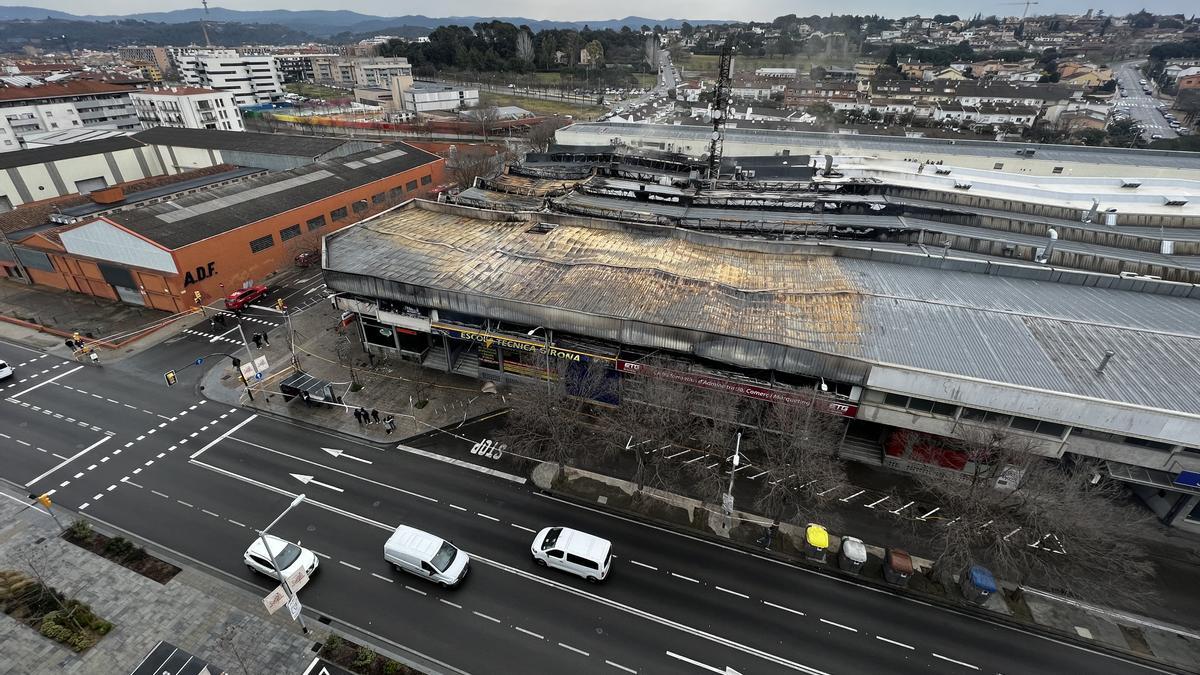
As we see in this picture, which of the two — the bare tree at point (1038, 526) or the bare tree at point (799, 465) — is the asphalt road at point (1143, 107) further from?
the bare tree at point (799, 465)

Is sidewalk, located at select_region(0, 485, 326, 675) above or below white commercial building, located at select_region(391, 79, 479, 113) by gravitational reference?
below

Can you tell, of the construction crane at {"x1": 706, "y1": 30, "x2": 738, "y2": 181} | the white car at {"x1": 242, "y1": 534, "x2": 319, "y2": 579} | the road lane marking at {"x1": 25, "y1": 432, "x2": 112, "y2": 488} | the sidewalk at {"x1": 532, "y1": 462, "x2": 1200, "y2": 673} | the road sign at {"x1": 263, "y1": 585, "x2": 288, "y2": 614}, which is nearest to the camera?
the road sign at {"x1": 263, "y1": 585, "x2": 288, "y2": 614}

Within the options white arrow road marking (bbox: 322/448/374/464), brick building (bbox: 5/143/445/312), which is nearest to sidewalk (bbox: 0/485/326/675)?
white arrow road marking (bbox: 322/448/374/464)

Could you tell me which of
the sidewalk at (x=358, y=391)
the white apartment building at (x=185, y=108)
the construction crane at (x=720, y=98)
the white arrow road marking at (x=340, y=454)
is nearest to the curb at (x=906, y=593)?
the sidewalk at (x=358, y=391)

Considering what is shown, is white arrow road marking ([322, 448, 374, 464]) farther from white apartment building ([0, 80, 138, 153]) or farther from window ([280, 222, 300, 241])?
white apartment building ([0, 80, 138, 153])

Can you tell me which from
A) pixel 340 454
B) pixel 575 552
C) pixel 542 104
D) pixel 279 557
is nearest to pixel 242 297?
pixel 340 454

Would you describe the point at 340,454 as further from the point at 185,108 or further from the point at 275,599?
the point at 185,108

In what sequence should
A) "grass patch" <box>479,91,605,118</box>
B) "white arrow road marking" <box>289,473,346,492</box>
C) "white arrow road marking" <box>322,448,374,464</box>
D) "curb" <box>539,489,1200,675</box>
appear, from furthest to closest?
"grass patch" <box>479,91,605,118</box>, "white arrow road marking" <box>322,448,374,464</box>, "white arrow road marking" <box>289,473,346,492</box>, "curb" <box>539,489,1200,675</box>
